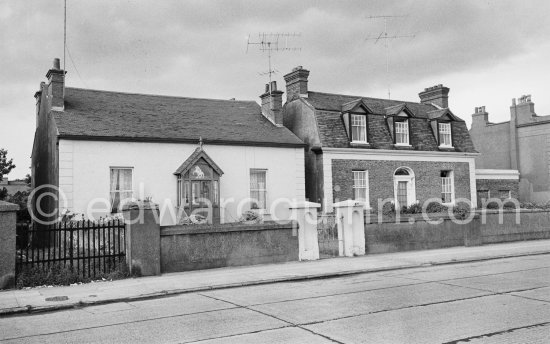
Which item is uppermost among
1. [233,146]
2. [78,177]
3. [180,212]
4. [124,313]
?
Result: [233,146]

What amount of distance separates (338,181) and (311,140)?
2.51 meters

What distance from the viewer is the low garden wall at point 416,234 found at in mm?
18625

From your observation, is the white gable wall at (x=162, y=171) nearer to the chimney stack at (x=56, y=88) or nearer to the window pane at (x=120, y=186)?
the window pane at (x=120, y=186)

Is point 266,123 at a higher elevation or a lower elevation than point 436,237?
higher

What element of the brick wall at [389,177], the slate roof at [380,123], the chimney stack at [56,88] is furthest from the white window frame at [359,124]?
the chimney stack at [56,88]

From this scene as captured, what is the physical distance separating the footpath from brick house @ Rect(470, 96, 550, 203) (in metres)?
15.9

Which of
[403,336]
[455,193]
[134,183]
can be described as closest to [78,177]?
[134,183]

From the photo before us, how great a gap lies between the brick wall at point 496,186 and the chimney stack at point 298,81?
13.2 meters

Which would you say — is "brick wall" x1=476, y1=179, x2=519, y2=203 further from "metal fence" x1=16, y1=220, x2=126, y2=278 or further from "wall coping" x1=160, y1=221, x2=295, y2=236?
"metal fence" x1=16, y1=220, x2=126, y2=278

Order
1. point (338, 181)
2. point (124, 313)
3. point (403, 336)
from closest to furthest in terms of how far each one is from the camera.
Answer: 1. point (403, 336)
2. point (124, 313)
3. point (338, 181)

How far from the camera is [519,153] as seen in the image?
3884 cm

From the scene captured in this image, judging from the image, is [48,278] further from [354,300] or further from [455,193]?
[455,193]

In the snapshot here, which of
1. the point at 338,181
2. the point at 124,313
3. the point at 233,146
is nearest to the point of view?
the point at 124,313

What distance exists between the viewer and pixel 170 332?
25.8 ft
